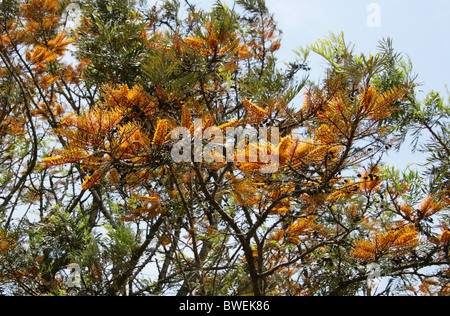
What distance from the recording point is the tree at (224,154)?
157cm

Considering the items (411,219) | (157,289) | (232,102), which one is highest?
(232,102)

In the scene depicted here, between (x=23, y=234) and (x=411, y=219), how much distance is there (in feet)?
8.99

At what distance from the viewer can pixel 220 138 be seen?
1630mm

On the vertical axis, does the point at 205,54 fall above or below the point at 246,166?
above

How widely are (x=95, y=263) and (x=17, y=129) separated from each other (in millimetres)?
2577

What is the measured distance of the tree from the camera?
1.57m

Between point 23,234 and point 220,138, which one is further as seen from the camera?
point 23,234

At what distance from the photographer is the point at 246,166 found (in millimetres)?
1630

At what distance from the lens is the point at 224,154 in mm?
1876

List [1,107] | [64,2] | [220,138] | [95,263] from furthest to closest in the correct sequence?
[1,107] < [64,2] < [95,263] < [220,138]

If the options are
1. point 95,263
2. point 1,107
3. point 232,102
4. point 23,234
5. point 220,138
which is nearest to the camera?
point 220,138
